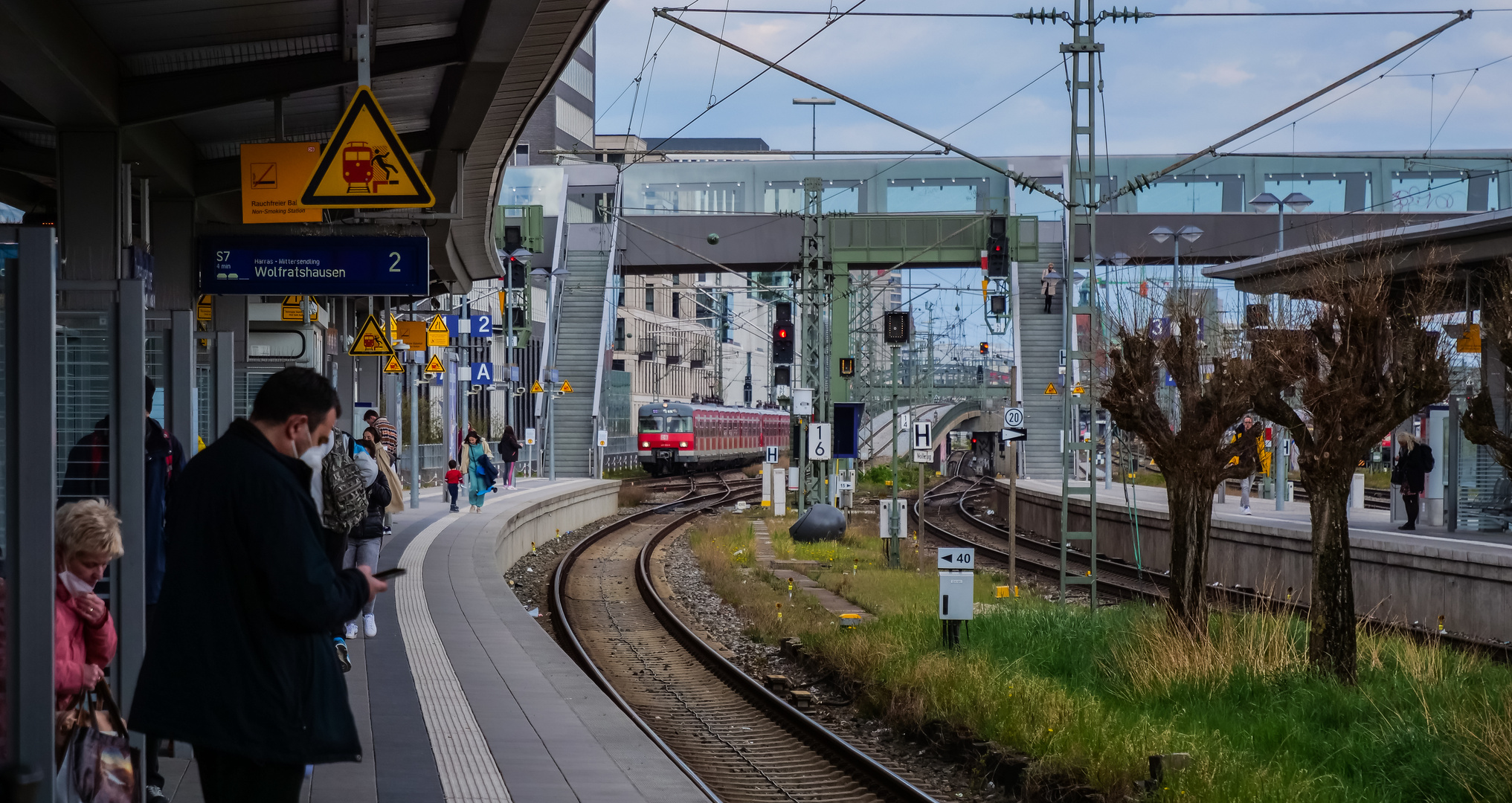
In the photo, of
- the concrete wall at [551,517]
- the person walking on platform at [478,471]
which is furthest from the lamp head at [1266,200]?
Answer: the person walking on platform at [478,471]

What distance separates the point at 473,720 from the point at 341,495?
1976 mm

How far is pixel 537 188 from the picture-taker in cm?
4431

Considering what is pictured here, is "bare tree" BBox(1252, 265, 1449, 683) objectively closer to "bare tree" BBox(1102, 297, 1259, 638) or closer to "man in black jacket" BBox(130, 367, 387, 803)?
"bare tree" BBox(1102, 297, 1259, 638)

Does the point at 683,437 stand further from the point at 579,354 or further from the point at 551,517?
the point at 551,517

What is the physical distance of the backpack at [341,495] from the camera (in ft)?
27.2

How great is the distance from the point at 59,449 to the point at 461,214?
6875mm

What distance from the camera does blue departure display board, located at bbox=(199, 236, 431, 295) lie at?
45.9 ft

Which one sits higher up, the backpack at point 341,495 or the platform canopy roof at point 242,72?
the platform canopy roof at point 242,72

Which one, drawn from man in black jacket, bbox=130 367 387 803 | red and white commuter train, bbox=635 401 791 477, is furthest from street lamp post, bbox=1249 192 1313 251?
man in black jacket, bbox=130 367 387 803

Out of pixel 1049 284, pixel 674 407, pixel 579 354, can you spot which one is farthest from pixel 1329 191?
pixel 674 407

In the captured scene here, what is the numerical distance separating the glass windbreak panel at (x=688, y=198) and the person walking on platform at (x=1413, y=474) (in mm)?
22482

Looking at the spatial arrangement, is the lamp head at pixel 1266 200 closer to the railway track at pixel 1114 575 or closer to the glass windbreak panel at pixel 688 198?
the railway track at pixel 1114 575

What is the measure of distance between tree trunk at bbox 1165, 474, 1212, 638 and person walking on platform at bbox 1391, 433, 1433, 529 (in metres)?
10.2

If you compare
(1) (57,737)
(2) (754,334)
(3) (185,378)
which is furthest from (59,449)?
(2) (754,334)
